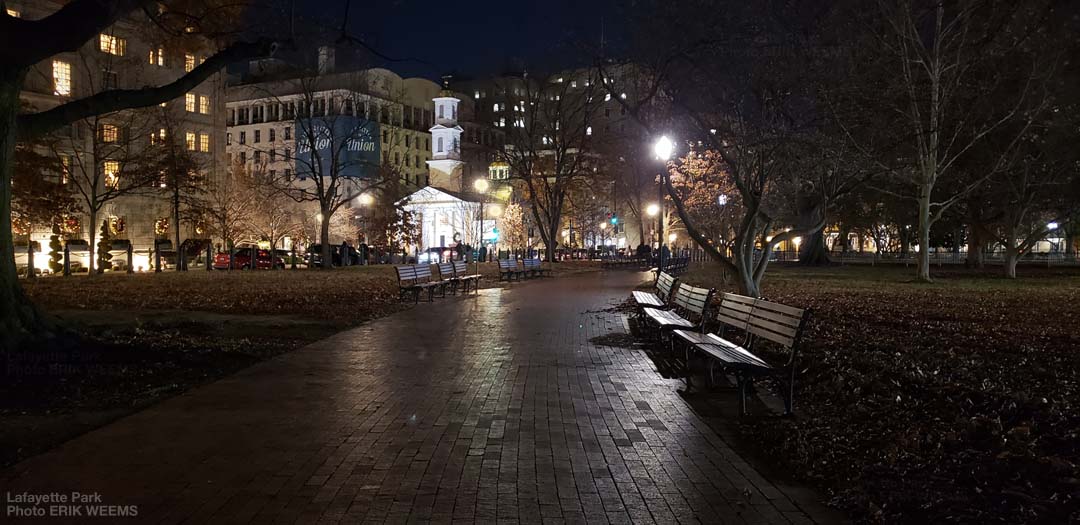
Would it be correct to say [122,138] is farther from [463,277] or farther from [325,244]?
[463,277]

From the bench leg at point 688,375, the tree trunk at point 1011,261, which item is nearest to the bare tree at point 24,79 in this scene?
the bench leg at point 688,375

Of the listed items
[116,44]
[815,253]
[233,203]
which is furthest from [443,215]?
[815,253]

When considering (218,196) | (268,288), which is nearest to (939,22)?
(268,288)

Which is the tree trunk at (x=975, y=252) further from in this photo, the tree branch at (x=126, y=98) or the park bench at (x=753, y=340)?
the tree branch at (x=126, y=98)

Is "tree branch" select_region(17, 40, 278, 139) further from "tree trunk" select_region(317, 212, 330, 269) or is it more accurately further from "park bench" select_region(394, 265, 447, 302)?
"tree trunk" select_region(317, 212, 330, 269)

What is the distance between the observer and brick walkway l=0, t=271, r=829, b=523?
14.2 feet

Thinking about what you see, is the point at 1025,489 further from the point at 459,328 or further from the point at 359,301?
the point at 359,301

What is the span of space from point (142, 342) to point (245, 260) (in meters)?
30.6

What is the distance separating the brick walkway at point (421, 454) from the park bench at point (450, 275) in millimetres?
12093

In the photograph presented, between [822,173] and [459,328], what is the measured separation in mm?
9623

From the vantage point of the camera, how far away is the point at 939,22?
949 inches

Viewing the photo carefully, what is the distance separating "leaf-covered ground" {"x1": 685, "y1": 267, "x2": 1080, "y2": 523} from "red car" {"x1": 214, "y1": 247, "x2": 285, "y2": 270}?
3319cm

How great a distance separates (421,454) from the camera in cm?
534

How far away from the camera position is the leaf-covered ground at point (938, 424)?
433cm
